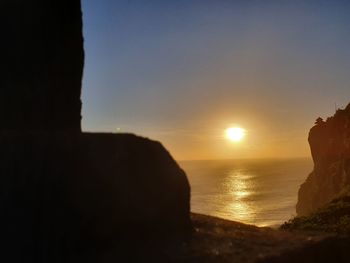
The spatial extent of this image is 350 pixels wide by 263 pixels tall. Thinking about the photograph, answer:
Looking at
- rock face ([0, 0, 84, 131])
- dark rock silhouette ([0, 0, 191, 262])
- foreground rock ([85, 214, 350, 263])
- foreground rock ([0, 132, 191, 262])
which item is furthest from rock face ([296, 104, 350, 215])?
foreground rock ([0, 132, 191, 262])

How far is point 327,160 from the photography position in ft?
288

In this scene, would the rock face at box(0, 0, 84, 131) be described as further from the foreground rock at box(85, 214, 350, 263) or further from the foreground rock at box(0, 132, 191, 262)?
the foreground rock at box(85, 214, 350, 263)

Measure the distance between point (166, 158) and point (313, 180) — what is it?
92080mm

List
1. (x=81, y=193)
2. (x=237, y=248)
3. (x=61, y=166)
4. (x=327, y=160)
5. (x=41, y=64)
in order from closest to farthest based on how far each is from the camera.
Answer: (x=61, y=166), (x=81, y=193), (x=237, y=248), (x=41, y=64), (x=327, y=160)

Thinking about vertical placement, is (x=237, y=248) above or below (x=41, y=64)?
below

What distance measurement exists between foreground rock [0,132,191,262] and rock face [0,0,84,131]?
2.93m

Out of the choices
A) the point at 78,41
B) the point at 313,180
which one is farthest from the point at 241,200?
the point at 78,41

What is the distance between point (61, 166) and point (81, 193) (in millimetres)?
621

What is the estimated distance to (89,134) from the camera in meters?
9.38

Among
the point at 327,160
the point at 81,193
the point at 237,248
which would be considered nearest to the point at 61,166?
the point at 81,193

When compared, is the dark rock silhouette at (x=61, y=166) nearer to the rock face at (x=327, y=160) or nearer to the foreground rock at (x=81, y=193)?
the foreground rock at (x=81, y=193)

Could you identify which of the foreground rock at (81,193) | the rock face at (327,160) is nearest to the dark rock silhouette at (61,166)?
the foreground rock at (81,193)

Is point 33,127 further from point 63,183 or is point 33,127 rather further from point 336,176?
point 336,176

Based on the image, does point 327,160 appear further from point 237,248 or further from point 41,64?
point 237,248
